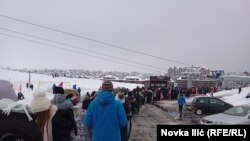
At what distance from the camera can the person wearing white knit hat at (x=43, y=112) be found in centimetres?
565

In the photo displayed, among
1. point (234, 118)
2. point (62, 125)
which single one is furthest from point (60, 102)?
point (234, 118)

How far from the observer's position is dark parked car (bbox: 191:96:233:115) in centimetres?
2727

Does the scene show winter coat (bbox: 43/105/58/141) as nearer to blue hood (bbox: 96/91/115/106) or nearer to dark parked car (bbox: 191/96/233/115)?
blue hood (bbox: 96/91/115/106)

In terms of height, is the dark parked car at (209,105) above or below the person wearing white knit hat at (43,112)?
below

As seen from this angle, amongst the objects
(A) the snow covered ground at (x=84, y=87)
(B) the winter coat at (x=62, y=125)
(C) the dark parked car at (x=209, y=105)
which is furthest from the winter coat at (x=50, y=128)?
(C) the dark parked car at (x=209, y=105)

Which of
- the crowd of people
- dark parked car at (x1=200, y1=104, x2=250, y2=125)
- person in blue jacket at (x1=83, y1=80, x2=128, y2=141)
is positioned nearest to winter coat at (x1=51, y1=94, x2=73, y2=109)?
the crowd of people

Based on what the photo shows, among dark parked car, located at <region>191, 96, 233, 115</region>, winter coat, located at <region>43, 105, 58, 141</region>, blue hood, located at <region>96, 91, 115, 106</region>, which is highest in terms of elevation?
blue hood, located at <region>96, 91, 115, 106</region>

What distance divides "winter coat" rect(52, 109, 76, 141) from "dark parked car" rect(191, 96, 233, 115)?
22184mm

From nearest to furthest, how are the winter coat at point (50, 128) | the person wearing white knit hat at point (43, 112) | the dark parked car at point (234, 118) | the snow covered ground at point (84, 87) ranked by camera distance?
the person wearing white knit hat at point (43, 112) → the winter coat at point (50, 128) → the dark parked car at point (234, 118) → the snow covered ground at point (84, 87)

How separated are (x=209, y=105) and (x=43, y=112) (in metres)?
23.0

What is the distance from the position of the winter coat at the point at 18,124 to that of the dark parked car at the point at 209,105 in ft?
76.5

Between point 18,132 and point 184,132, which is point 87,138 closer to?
point 184,132

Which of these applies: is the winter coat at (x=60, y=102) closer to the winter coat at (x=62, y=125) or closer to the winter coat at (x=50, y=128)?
the winter coat at (x=62, y=125)

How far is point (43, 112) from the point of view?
19.0 feet
